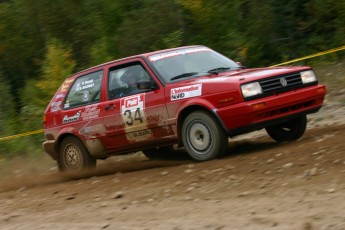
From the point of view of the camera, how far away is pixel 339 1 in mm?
18469

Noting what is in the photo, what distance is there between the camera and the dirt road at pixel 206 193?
225 inches

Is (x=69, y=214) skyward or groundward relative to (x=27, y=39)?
groundward

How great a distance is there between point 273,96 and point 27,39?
2116 centimetres

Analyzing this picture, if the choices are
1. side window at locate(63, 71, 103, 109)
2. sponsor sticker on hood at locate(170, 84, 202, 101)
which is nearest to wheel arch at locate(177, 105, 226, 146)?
Result: sponsor sticker on hood at locate(170, 84, 202, 101)

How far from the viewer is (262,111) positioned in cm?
844

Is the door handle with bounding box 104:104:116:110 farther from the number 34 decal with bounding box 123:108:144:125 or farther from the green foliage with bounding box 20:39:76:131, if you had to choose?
the green foliage with bounding box 20:39:76:131

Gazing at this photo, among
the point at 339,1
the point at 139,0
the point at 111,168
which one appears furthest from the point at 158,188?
the point at 139,0

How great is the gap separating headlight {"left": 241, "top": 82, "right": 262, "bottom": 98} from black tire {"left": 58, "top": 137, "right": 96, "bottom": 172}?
3080mm

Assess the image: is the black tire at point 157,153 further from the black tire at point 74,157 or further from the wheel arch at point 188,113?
the wheel arch at point 188,113

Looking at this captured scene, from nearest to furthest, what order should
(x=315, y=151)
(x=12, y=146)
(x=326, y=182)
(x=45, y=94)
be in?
(x=326, y=182) < (x=315, y=151) < (x=12, y=146) < (x=45, y=94)

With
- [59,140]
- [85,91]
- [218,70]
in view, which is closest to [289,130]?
[218,70]

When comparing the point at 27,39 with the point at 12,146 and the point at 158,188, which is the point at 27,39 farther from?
the point at 158,188

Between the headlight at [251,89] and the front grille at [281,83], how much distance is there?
86mm

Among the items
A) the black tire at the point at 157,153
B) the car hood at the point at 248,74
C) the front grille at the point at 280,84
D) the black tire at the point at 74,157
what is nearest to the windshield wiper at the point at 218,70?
the car hood at the point at 248,74
